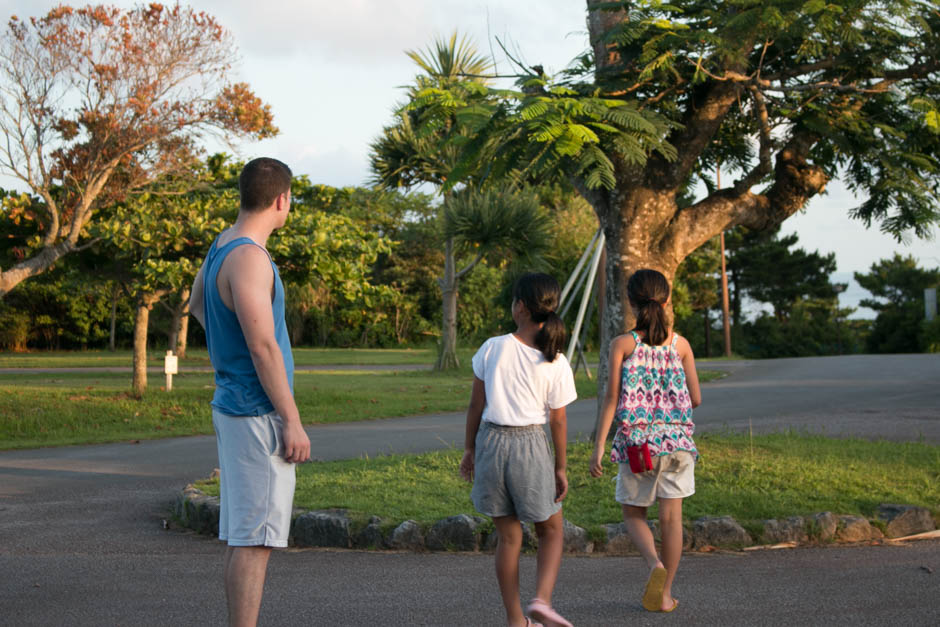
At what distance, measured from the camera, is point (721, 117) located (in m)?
8.88

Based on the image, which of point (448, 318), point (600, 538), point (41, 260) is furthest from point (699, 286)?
point (600, 538)

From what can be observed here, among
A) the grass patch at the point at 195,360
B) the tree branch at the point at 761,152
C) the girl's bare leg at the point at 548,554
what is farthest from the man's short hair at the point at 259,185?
the grass patch at the point at 195,360

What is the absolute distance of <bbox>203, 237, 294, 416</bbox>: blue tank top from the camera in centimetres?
316

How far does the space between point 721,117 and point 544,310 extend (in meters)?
5.68

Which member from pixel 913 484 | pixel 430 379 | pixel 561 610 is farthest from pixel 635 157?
pixel 430 379

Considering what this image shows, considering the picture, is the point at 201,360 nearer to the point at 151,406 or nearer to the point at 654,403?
the point at 151,406

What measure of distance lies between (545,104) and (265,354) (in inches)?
156

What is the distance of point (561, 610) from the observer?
452cm

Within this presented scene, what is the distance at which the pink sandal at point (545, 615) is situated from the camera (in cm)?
385

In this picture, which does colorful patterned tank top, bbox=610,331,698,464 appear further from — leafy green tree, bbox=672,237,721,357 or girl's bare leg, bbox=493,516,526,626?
leafy green tree, bbox=672,237,721,357

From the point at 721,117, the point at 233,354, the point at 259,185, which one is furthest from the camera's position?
the point at 721,117

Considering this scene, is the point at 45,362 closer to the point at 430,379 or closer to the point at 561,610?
the point at 430,379

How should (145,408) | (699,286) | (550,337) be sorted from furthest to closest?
(699,286)
(145,408)
(550,337)

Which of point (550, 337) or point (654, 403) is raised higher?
point (550, 337)
